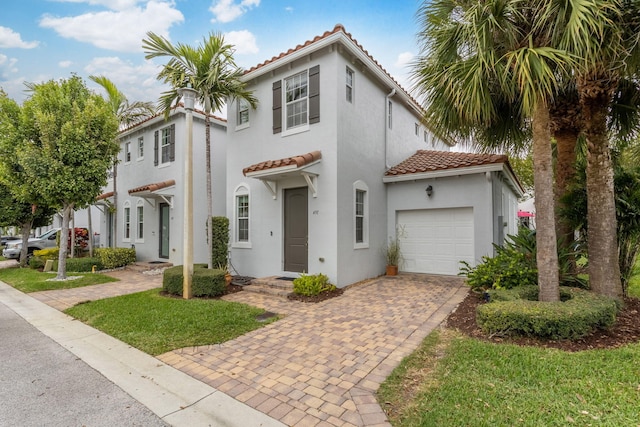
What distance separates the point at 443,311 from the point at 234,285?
5453 millimetres

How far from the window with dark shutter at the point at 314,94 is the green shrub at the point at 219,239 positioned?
4.06 m

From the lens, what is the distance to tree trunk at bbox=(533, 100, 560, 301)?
4.93 m

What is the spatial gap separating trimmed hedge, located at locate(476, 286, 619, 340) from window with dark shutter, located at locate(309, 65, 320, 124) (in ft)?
20.0

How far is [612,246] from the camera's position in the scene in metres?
5.42

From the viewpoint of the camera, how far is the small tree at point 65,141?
9.26 metres

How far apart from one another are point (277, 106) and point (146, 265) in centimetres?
843

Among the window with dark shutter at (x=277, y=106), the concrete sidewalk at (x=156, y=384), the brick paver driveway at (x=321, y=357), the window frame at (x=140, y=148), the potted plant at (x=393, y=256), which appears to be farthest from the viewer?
the window frame at (x=140, y=148)

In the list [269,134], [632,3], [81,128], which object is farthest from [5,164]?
[632,3]

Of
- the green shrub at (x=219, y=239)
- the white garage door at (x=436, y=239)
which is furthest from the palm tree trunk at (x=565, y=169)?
the green shrub at (x=219, y=239)

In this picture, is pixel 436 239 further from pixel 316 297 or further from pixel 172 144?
pixel 172 144

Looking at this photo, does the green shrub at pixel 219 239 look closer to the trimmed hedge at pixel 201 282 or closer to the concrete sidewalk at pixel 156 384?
the trimmed hedge at pixel 201 282

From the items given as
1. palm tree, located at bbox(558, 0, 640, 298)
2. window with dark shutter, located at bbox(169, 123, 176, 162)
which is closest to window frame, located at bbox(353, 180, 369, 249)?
palm tree, located at bbox(558, 0, 640, 298)

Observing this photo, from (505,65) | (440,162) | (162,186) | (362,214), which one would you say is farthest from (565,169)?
(162,186)

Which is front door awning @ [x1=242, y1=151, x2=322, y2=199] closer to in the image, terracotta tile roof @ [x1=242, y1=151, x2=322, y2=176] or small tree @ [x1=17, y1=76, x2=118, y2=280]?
terracotta tile roof @ [x1=242, y1=151, x2=322, y2=176]
